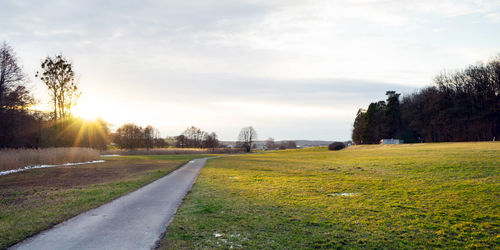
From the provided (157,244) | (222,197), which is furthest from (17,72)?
(157,244)

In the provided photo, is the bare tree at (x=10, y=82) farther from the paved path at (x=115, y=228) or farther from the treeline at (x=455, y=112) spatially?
the treeline at (x=455, y=112)

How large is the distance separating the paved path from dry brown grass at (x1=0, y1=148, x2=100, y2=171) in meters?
16.9

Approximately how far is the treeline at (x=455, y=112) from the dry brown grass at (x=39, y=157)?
2061 inches

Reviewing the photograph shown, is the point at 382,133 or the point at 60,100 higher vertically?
the point at 60,100

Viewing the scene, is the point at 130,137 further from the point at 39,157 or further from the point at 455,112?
the point at 455,112

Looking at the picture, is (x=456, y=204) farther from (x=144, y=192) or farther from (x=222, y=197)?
(x=144, y=192)

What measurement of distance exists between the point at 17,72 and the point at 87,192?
23.8m

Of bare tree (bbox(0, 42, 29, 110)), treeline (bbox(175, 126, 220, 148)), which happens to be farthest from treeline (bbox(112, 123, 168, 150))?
bare tree (bbox(0, 42, 29, 110))

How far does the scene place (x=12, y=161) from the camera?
834 inches

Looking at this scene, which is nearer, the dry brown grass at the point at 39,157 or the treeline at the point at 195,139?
the dry brown grass at the point at 39,157

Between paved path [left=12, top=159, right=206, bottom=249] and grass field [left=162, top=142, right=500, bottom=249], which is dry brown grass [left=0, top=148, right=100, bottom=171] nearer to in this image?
paved path [left=12, top=159, right=206, bottom=249]

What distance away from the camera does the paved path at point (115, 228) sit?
5598 millimetres

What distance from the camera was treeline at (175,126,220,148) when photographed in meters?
103

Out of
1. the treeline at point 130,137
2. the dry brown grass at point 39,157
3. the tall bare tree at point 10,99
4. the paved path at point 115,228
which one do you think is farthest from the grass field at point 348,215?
the treeline at point 130,137
